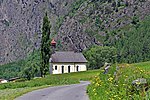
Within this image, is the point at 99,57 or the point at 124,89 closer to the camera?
the point at 124,89

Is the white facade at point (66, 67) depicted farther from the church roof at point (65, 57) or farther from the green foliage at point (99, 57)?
the green foliage at point (99, 57)

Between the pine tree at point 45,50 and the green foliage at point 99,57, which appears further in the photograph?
the green foliage at point 99,57

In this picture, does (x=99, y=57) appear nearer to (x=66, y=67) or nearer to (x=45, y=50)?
(x=66, y=67)

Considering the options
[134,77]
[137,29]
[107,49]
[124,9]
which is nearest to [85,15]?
[124,9]

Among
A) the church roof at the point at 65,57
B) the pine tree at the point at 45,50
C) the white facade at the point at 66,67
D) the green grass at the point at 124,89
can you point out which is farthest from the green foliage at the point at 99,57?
the green grass at the point at 124,89

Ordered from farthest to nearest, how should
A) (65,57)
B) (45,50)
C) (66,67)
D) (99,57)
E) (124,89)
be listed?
1. (99,57)
2. (65,57)
3. (66,67)
4. (45,50)
5. (124,89)

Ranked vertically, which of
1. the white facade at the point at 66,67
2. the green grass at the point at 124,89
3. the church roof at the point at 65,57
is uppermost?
the green grass at the point at 124,89

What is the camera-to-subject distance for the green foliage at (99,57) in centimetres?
13938

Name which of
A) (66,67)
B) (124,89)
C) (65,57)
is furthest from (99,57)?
(124,89)

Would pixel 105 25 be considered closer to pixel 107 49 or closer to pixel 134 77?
pixel 107 49

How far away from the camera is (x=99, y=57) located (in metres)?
142

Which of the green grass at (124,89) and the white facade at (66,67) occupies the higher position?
the green grass at (124,89)

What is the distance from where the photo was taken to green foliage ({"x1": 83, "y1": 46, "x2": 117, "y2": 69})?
5487 inches

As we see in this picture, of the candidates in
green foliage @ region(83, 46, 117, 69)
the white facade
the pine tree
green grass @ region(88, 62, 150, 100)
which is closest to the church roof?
the white facade
